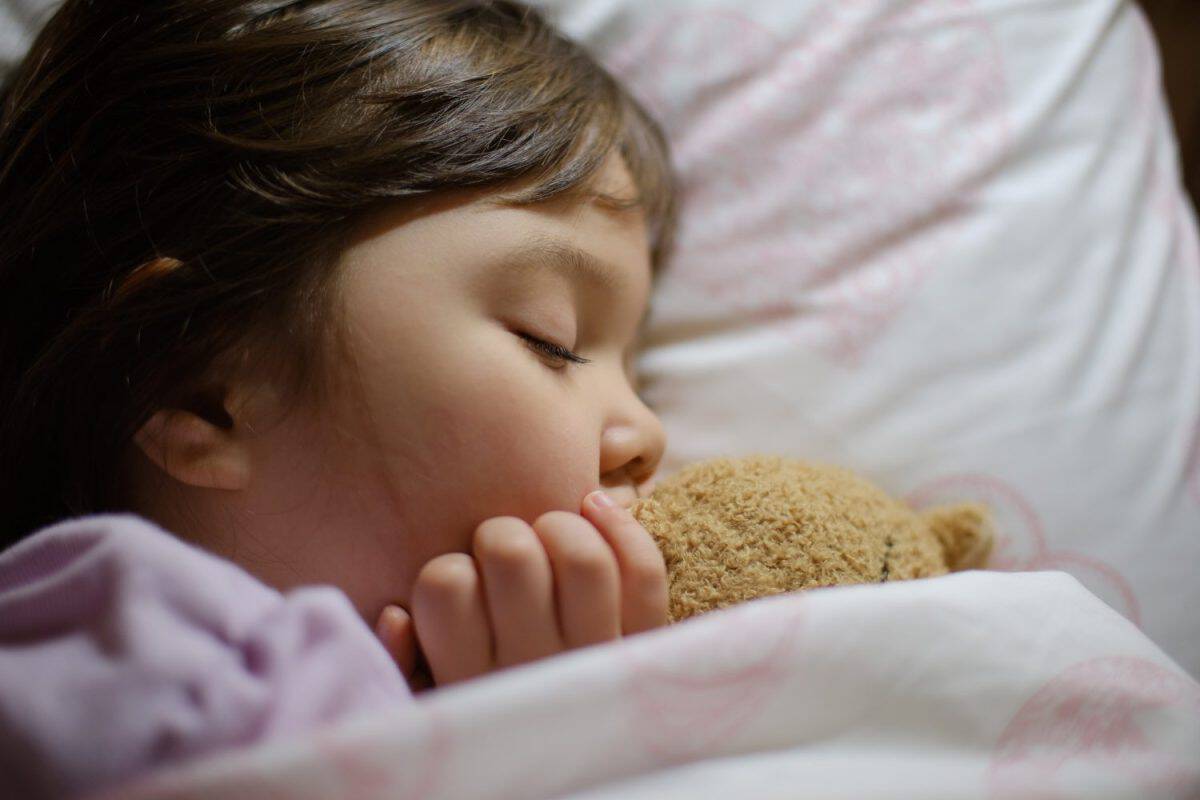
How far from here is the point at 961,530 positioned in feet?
2.75

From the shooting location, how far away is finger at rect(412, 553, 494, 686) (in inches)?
25.8

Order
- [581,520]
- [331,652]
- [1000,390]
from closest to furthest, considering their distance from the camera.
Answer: [331,652] → [581,520] → [1000,390]

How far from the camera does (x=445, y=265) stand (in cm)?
72

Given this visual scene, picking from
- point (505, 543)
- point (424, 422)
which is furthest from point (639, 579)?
point (424, 422)

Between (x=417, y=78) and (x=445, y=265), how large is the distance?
0.18 metres

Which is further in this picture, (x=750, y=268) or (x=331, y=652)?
(x=750, y=268)

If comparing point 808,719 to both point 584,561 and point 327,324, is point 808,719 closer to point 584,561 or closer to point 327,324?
point 584,561

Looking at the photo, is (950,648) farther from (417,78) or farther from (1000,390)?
(417,78)

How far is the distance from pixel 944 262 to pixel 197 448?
0.79m

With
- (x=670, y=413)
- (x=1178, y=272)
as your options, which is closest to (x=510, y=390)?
(x=670, y=413)

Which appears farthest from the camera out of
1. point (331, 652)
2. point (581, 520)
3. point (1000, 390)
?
point (1000, 390)

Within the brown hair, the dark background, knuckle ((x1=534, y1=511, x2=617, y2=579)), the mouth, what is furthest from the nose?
the dark background

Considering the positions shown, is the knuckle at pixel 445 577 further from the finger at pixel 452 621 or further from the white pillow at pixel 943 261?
the white pillow at pixel 943 261

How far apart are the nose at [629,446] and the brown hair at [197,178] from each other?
21 centimetres
